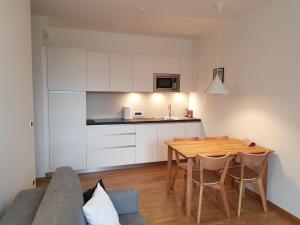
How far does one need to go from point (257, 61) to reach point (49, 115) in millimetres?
3265

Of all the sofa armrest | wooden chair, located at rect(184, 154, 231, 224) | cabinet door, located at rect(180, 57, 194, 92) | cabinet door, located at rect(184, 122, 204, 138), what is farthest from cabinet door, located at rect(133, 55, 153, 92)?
the sofa armrest

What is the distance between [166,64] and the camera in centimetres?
477

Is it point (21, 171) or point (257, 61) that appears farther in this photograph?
point (257, 61)

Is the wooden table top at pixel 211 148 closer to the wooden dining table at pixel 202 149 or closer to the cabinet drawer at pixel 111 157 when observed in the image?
the wooden dining table at pixel 202 149

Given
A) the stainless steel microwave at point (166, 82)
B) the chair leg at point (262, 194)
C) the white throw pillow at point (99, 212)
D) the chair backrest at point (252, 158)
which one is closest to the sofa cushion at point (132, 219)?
the white throw pillow at point (99, 212)

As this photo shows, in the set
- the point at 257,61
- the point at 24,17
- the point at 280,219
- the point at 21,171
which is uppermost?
the point at 24,17

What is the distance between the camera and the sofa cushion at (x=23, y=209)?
136 cm

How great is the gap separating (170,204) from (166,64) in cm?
274

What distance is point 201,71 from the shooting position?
15.6 feet

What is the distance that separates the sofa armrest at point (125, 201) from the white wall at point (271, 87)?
6.35 feet

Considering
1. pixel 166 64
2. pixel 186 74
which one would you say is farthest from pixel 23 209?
pixel 186 74

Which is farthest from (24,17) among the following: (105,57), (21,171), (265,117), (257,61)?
(265,117)

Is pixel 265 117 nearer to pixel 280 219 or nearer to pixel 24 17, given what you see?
pixel 280 219

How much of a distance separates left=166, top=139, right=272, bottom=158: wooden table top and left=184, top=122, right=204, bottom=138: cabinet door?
1295mm
